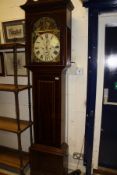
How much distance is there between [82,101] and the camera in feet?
6.48

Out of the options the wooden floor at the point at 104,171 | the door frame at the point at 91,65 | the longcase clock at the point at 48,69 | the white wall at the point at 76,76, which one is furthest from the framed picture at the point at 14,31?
the wooden floor at the point at 104,171

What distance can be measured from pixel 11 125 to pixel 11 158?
54 centimetres

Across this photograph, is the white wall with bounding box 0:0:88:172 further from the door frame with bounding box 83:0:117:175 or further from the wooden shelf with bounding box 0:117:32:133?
the wooden shelf with bounding box 0:117:32:133

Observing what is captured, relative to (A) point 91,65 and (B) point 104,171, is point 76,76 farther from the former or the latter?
(B) point 104,171

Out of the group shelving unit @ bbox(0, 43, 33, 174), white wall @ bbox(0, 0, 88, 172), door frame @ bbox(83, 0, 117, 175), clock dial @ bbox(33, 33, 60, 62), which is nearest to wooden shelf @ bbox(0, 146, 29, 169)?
shelving unit @ bbox(0, 43, 33, 174)

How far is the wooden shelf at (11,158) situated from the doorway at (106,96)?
0.97 metres

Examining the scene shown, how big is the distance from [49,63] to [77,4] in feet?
2.47

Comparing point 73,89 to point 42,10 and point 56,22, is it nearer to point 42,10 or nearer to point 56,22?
point 56,22

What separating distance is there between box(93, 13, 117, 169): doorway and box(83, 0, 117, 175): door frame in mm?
93

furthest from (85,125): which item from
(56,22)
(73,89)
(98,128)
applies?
(56,22)

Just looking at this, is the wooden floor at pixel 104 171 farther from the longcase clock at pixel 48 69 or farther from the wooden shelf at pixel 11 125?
the wooden shelf at pixel 11 125

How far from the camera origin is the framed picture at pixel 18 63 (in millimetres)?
2131

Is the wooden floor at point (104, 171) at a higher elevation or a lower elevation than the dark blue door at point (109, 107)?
lower

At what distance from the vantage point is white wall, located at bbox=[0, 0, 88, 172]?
72.1 inches
